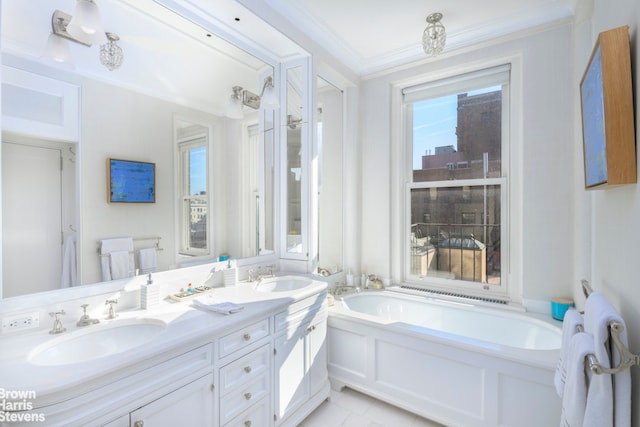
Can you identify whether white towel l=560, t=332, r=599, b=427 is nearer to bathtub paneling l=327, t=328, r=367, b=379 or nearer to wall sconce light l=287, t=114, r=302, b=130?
bathtub paneling l=327, t=328, r=367, b=379

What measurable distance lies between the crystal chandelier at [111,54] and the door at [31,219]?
1.79 feet

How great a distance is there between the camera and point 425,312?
110 inches

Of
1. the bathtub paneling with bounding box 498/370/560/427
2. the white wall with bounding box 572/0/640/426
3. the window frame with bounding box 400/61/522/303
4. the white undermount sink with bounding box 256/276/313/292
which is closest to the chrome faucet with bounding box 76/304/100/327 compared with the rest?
the white undermount sink with bounding box 256/276/313/292

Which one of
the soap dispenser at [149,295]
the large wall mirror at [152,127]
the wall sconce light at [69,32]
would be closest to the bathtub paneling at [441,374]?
the large wall mirror at [152,127]

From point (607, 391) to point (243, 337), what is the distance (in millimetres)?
1439

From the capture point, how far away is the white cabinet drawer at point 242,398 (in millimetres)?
1474

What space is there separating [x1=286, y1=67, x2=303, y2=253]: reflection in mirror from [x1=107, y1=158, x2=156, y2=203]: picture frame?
3.83ft

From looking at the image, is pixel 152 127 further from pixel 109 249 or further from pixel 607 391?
pixel 607 391

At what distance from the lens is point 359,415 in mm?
2143

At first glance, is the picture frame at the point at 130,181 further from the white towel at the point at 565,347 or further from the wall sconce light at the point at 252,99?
the white towel at the point at 565,347

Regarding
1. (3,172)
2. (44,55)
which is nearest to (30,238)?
(3,172)

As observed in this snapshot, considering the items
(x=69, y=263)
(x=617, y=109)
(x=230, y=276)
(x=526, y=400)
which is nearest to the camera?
(x=617, y=109)

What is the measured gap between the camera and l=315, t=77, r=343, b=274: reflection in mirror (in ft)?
10.7

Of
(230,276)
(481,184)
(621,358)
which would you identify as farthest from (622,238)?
(230,276)
